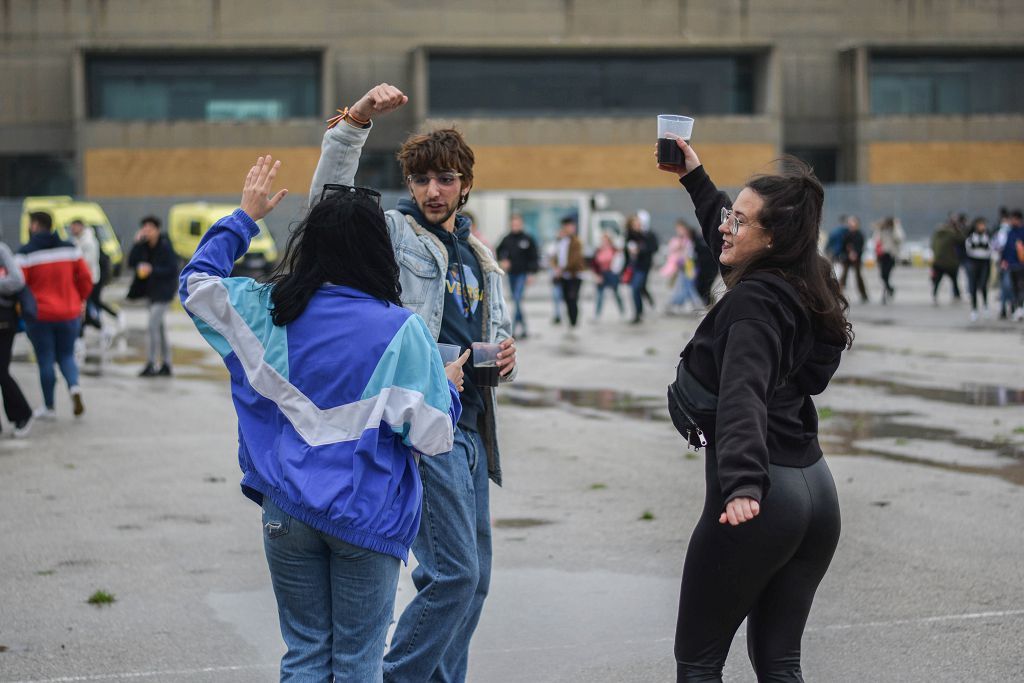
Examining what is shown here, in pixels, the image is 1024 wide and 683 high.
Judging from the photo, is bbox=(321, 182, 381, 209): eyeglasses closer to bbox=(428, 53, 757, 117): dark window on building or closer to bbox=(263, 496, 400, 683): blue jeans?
bbox=(263, 496, 400, 683): blue jeans

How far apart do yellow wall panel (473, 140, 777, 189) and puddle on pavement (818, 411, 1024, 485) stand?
4054 cm

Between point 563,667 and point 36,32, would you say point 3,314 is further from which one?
point 36,32

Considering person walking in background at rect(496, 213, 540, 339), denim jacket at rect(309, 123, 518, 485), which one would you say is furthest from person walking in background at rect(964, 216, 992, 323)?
denim jacket at rect(309, 123, 518, 485)

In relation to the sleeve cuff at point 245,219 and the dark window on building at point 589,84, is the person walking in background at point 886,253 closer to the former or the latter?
the sleeve cuff at point 245,219

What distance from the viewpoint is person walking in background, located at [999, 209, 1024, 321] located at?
22688mm

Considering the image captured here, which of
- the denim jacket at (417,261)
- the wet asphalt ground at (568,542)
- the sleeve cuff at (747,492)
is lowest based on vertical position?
the wet asphalt ground at (568,542)

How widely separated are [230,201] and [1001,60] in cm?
2991

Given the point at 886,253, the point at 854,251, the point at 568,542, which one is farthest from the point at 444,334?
the point at 886,253

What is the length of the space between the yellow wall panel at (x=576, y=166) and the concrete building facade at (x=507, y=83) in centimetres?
7

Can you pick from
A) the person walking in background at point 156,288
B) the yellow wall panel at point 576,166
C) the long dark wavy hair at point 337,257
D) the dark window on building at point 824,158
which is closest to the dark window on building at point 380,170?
the yellow wall panel at point 576,166

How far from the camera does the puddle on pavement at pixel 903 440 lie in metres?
9.98

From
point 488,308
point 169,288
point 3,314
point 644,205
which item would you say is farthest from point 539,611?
point 644,205

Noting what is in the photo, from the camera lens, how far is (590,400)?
46.2ft

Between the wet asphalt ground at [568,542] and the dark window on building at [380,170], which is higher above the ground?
the dark window on building at [380,170]
